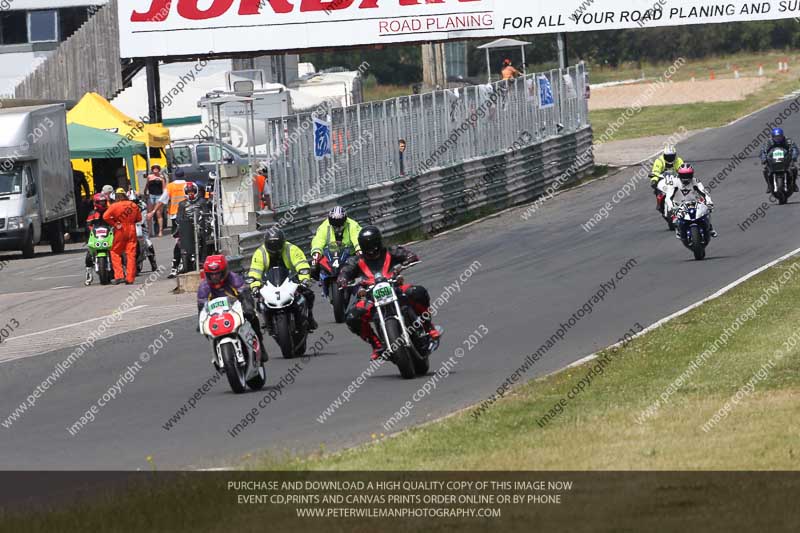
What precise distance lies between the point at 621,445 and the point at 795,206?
2171 cm

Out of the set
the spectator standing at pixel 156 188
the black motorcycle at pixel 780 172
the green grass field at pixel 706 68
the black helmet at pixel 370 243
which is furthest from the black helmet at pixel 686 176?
the green grass field at pixel 706 68

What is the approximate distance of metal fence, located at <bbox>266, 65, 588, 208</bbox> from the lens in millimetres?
27094

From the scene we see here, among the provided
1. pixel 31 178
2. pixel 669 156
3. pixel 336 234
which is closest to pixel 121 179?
pixel 31 178

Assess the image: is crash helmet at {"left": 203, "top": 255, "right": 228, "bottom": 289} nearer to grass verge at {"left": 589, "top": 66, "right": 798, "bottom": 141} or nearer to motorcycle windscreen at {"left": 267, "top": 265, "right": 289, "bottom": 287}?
motorcycle windscreen at {"left": 267, "top": 265, "right": 289, "bottom": 287}

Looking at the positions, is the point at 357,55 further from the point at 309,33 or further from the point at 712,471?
the point at 712,471

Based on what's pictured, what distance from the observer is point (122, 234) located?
2659cm

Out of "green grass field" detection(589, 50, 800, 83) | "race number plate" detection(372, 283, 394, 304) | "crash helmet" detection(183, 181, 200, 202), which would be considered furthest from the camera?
"green grass field" detection(589, 50, 800, 83)

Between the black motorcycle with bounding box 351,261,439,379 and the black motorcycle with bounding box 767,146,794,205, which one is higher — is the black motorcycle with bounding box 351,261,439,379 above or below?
below

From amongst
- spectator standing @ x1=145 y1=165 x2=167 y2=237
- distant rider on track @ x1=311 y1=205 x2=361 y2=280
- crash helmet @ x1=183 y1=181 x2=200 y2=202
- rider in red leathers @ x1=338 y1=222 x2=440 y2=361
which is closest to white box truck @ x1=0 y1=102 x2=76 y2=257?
spectator standing @ x1=145 y1=165 x2=167 y2=237

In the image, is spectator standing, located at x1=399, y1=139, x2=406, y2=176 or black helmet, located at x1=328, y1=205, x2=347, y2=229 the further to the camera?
spectator standing, located at x1=399, y1=139, x2=406, y2=176

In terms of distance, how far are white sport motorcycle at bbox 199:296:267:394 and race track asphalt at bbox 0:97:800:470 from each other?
0.85ft

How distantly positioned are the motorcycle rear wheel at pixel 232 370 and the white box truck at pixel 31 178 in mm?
19704

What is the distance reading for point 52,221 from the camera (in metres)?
34.4

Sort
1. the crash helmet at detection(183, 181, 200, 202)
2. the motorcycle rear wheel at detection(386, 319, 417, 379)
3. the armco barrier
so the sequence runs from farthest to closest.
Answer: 1. the armco barrier
2. the crash helmet at detection(183, 181, 200, 202)
3. the motorcycle rear wheel at detection(386, 319, 417, 379)
